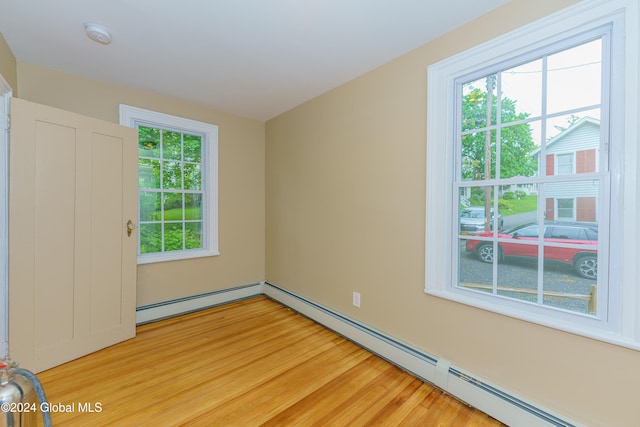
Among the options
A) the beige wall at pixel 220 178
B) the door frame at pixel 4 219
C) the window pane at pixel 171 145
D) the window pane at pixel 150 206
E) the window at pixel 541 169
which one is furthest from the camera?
the window pane at pixel 171 145

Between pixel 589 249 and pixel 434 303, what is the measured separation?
900 millimetres

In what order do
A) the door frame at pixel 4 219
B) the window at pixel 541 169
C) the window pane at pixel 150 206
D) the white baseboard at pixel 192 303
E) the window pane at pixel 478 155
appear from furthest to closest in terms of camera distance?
1. the window pane at pixel 150 206
2. the white baseboard at pixel 192 303
3. the door frame at pixel 4 219
4. the window pane at pixel 478 155
5. the window at pixel 541 169

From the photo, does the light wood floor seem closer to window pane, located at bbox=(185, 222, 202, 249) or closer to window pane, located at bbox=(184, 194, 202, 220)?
window pane, located at bbox=(185, 222, 202, 249)

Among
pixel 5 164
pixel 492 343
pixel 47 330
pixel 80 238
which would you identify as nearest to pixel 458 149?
pixel 492 343

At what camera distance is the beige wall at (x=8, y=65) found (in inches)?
74.1

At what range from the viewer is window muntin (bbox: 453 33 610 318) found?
1364 millimetres

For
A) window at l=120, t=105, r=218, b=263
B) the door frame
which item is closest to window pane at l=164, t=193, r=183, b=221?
window at l=120, t=105, r=218, b=263

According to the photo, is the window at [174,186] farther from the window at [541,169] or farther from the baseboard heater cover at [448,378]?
the window at [541,169]

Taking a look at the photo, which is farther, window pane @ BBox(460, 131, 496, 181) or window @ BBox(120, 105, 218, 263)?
window @ BBox(120, 105, 218, 263)

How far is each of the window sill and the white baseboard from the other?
1.52 ft

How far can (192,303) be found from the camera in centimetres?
311

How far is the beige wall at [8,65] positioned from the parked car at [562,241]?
138 inches

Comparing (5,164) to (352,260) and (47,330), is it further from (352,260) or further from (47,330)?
(352,260)

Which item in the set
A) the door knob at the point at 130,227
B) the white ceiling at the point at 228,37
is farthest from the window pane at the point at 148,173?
the white ceiling at the point at 228,37
